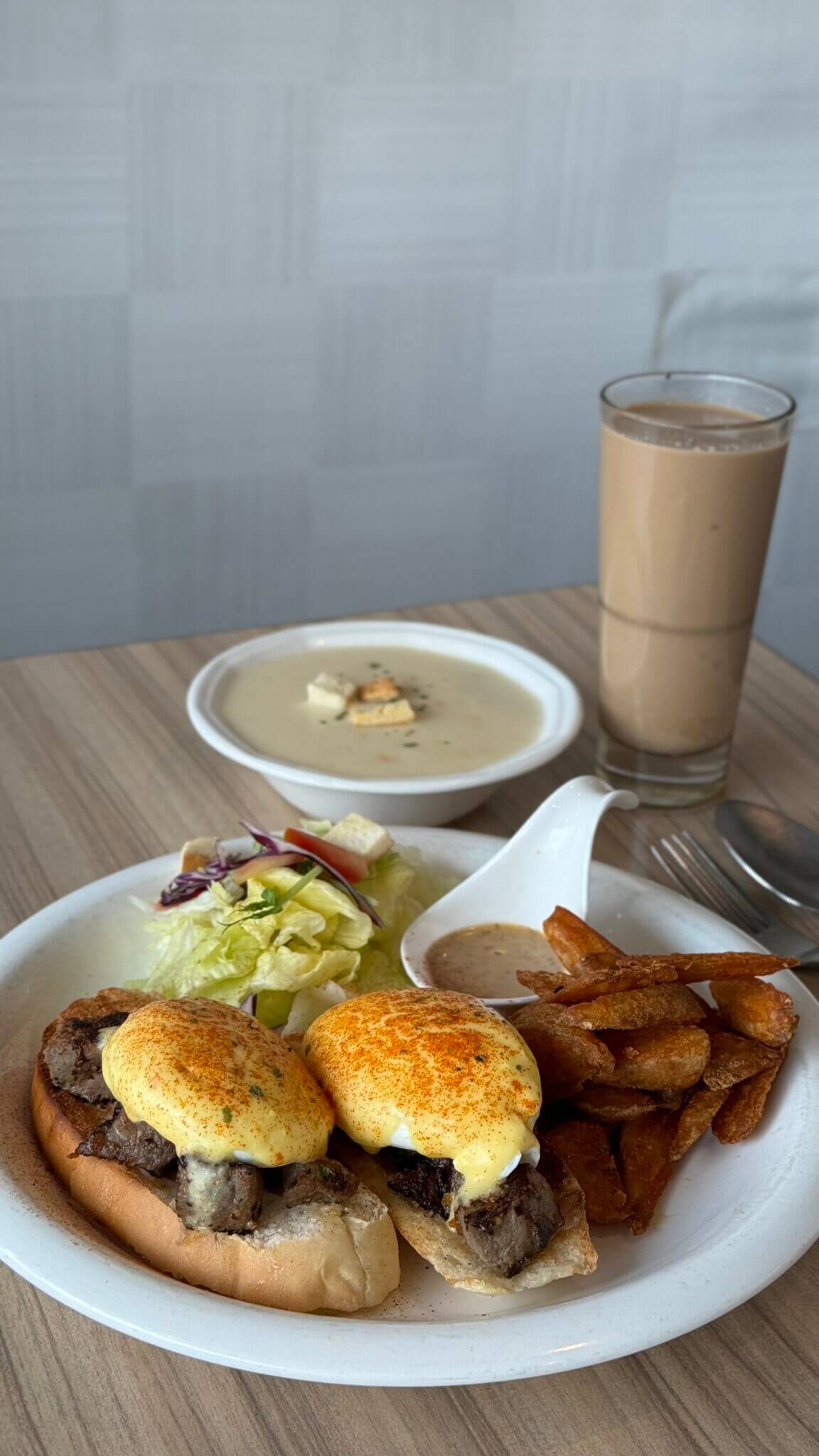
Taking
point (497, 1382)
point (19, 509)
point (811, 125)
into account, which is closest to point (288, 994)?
point (497, 1382)

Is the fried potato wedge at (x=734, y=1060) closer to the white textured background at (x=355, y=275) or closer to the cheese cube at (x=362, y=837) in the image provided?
the cheese cube at (x=362, y=837)

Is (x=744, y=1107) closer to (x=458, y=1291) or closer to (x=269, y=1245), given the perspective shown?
(x=458, y=1291)

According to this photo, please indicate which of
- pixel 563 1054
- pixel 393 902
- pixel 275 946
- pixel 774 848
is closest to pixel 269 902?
pixel 275 946

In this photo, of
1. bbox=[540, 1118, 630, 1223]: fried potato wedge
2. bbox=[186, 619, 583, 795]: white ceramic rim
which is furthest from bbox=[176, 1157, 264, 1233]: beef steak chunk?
bbox=[186, 619, 583, 795]: white ceramic rim

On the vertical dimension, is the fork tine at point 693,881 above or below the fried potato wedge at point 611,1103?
below

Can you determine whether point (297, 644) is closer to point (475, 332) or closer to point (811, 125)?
point (475, 332)

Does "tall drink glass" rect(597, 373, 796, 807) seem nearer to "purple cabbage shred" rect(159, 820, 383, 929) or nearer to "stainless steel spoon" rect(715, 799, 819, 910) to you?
"stainless steel spoon" rect(715, 799, 819, 910)

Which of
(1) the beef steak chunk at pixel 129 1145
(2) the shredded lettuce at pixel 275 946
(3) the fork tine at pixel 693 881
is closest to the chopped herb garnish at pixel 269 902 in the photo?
(2) the shredded lettuce at pixel 275 946
